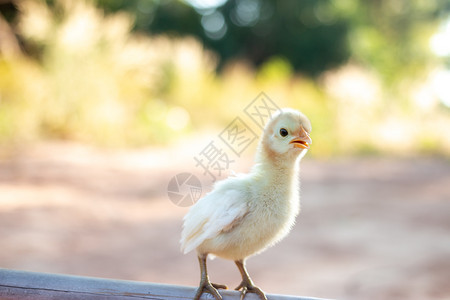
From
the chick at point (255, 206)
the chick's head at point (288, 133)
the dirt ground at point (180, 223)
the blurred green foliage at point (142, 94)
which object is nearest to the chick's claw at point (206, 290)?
the chick at point (255, 206)

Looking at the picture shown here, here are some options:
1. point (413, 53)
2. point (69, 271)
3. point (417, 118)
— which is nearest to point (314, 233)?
point (69, 271)

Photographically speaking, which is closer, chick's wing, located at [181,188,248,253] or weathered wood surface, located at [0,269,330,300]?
chick's wing, located at [181,188,248,253]

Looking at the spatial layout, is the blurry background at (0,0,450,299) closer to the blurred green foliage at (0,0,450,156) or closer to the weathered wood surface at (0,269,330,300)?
the blurred green foliage at (0,0,450,156)

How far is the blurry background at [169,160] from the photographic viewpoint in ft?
12.2

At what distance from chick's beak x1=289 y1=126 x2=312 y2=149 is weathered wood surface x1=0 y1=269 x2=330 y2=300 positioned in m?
0.38

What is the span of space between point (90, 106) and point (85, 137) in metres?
0.47

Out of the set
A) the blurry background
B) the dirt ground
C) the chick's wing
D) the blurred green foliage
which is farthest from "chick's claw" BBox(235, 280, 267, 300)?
the blurred green foliage

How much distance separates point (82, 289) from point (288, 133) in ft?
2.09

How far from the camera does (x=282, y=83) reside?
903cm

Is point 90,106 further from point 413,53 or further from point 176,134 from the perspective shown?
point 413,53

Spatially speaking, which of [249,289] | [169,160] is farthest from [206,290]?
[169,160]

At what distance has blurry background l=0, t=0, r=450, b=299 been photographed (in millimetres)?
3723

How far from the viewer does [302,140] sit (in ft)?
3.20

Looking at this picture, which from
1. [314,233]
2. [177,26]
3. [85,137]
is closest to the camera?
[314,233]
